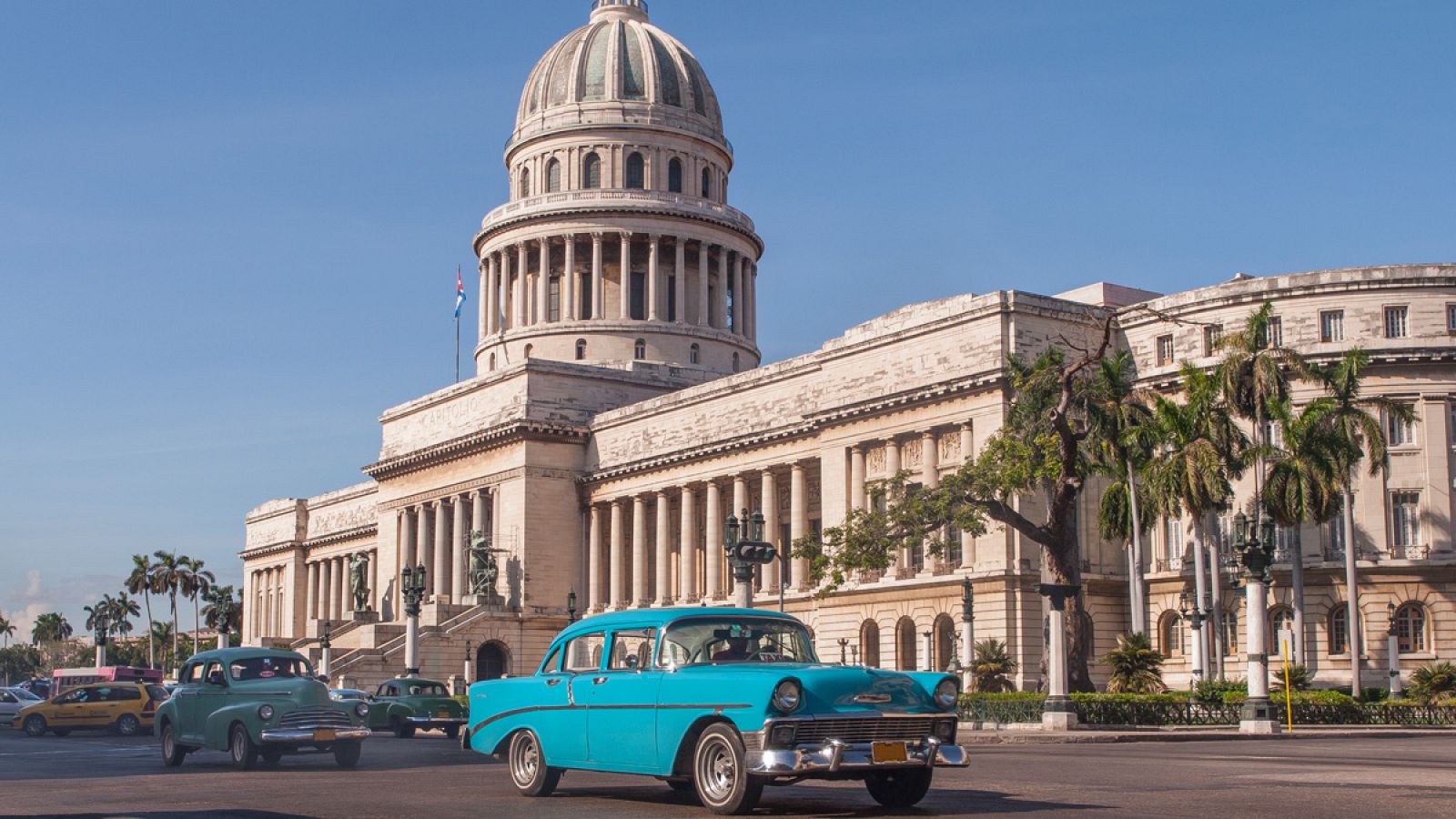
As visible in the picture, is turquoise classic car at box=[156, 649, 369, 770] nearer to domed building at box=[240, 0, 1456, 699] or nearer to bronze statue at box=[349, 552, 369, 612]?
domed building at box=[240, 0, 1456, 699]

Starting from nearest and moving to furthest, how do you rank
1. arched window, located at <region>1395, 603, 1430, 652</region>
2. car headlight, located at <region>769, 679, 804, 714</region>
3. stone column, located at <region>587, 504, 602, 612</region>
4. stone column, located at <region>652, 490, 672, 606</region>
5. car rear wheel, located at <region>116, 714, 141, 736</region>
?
car headlight, located at <region>769, 679, 804, 714</region> < car rear wheel, located at <region>116, 714, 141, 736</region> < arched window, located at <region>1395, 603, 1430, 652</region> < stone column, located at <region>652, 490, 672, 606</region> < stone column, located at <region>587, 504, 602, 612</region>

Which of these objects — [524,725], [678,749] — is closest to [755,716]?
[678,749]

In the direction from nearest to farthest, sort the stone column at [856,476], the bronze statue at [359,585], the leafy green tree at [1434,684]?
the leafy green tree at [1434,684], the stone column at [856,476], the bronze statue at [359,585]

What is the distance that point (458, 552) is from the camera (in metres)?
85.1

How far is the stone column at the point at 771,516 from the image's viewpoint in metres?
72.0

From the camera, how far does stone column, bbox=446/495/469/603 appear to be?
8462 cm

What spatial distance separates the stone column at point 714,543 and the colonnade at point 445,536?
13.6 meters

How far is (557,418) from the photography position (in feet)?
273

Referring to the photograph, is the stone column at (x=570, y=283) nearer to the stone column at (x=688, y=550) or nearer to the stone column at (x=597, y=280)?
the stone column at (x=597, y=280)

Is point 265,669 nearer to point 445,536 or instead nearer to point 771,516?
point 771,516

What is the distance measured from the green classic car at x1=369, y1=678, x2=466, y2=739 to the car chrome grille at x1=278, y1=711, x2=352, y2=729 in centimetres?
1611

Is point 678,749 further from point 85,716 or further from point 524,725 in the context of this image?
point 85,716

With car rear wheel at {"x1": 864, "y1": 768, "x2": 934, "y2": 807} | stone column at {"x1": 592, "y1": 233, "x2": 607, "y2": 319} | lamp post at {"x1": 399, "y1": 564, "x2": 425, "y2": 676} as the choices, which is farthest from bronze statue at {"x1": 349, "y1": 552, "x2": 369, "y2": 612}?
car rear wheel at {"x1": 864, "y1": 768, "x2": 934, "y2": 807}

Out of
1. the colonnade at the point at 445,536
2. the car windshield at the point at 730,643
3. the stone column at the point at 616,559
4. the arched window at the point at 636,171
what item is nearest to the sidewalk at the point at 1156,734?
the car windshield at the point at 730,643
